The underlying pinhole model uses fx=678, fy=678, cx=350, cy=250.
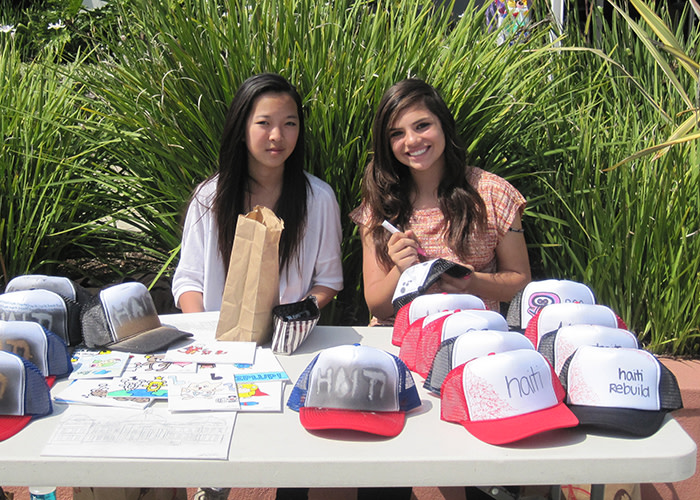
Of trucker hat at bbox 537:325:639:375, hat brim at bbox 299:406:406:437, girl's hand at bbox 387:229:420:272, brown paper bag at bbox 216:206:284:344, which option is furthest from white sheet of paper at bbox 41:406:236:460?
girl's hand at bbox 387:229:420:272

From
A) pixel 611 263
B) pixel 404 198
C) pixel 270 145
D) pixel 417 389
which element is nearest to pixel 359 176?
pixel 404 198

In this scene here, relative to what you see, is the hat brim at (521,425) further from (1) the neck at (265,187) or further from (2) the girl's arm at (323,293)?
(1) the neck at (265,187)

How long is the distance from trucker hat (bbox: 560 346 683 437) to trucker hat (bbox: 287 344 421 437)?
314mm

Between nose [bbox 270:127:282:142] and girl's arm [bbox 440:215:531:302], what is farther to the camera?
nose [bbox 270:127:282:142]

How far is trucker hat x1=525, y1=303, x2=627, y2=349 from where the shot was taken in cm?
136

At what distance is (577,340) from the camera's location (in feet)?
4.13

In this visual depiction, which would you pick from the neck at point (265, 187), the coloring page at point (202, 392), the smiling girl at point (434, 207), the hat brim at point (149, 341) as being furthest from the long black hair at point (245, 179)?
the coloring page at point (202, 392)

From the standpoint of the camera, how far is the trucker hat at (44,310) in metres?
1.48

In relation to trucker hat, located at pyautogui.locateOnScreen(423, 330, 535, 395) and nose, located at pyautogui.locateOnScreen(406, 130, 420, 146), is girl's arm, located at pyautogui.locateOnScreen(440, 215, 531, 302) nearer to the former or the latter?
nose, located at pyautogui.locateOnScreen(406, 130, 420, 146)

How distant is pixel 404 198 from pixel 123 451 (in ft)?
4.74

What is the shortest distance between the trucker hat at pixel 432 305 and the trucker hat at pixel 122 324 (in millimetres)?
536

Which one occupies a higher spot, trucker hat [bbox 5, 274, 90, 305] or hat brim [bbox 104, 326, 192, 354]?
trucker hat [bbox 5, 274, 90, 305]

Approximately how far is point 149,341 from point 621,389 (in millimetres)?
997

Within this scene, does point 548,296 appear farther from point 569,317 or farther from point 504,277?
point 504,277
